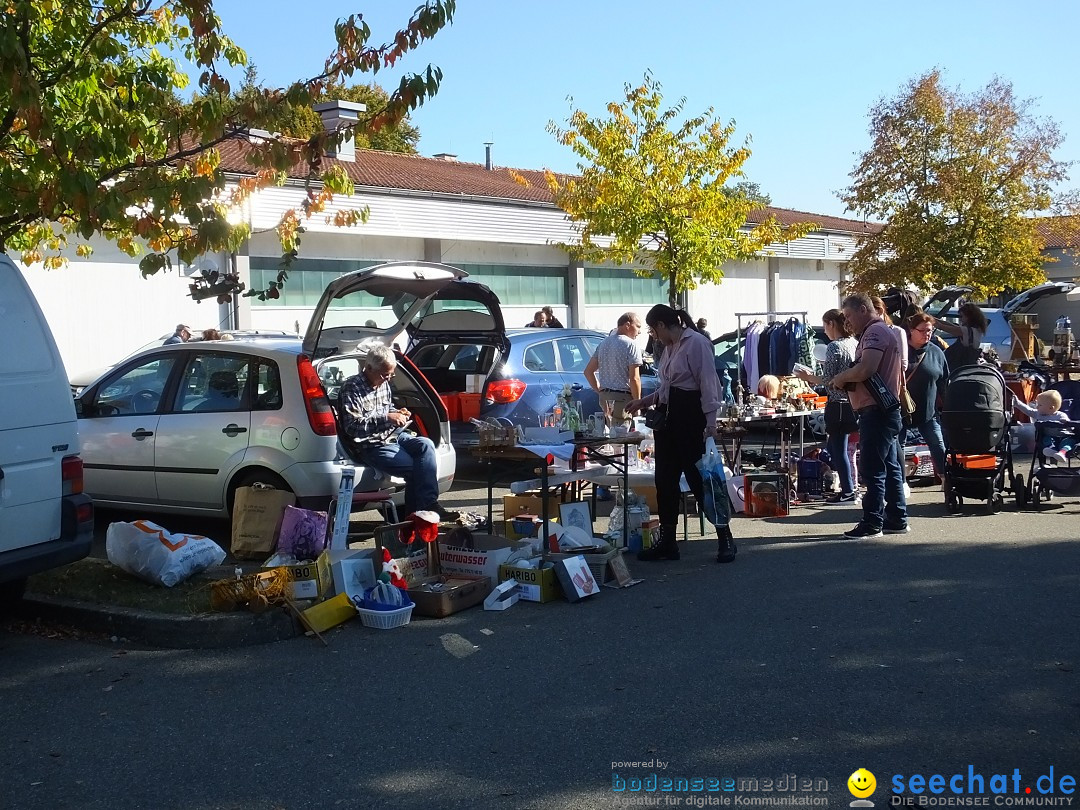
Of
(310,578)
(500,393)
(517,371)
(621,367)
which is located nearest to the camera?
(310,578)

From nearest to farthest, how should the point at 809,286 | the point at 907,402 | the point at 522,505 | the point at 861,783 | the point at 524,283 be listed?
the point at 861,783
the point at 522,505
the point at 907,402
the point at 524,283
the point at 809,286

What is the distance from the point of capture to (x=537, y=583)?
7.05 m

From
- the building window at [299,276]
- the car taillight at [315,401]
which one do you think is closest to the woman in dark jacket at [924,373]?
the car taillight at [315,401]

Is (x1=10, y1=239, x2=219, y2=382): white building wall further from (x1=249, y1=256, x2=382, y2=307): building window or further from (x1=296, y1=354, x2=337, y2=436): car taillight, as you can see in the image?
(x1=296, y1=354, x2=337, y2=436): car taillight

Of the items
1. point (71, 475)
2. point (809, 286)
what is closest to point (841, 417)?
point (71, 475)

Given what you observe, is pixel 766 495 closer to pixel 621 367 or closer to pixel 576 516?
pixel 621 367

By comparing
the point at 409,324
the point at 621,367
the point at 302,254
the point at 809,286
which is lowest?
the point at 621,367

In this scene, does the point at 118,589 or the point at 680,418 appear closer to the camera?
the point at 118,589

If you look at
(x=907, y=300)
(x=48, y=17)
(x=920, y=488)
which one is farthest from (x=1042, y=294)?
(x=48, y=17)

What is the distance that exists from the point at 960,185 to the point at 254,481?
22.9 metres

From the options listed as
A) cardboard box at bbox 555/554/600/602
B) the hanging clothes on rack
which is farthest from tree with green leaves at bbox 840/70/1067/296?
cardboard box at bbox 555/554/600/602

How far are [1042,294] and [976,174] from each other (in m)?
8.64

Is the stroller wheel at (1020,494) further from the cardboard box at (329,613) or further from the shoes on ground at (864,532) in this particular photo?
the cardboard box at (329,613)

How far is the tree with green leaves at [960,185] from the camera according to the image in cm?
2691
